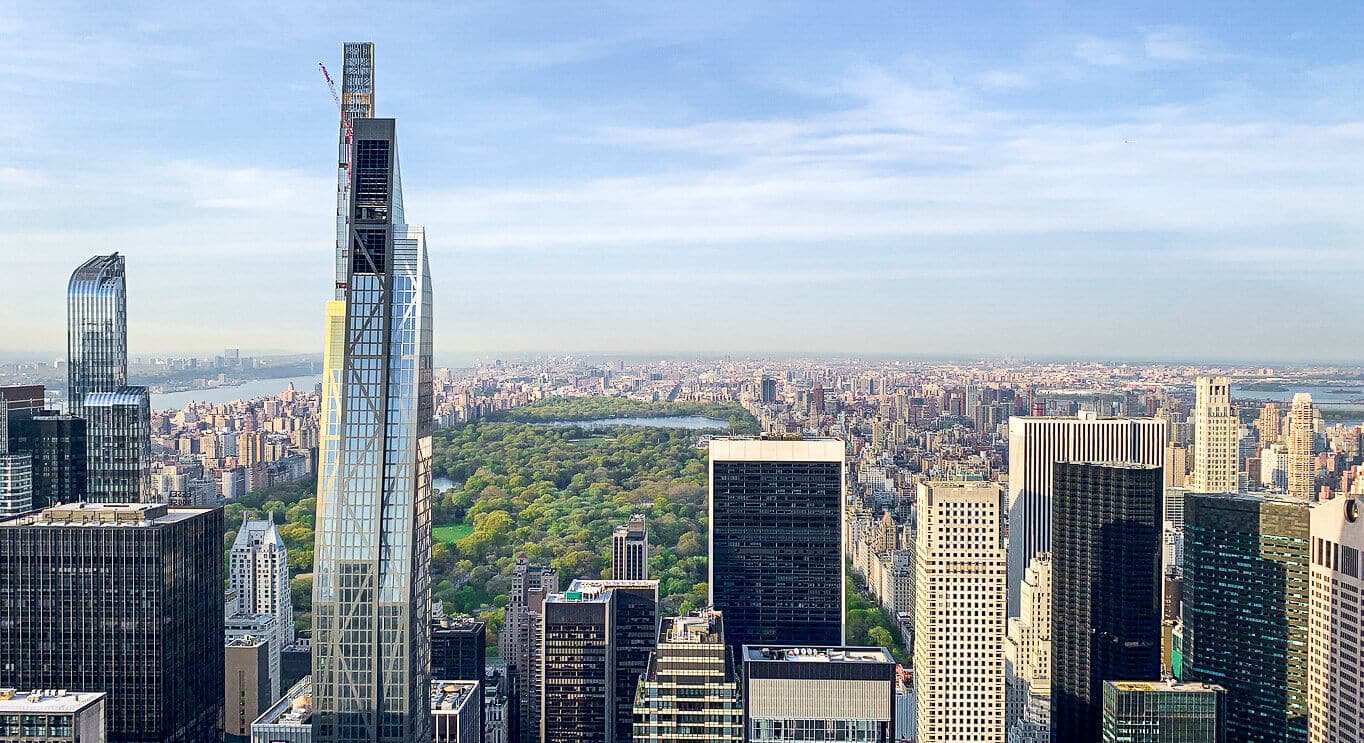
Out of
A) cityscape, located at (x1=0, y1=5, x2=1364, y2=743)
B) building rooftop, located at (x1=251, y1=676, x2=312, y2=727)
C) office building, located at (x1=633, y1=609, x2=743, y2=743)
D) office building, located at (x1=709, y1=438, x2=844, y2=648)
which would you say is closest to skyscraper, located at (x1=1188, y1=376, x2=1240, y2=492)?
cityscape, located at (x1=0, y1=5, x2=1364, y2=743)

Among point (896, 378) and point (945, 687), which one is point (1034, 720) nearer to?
point (945, 687)

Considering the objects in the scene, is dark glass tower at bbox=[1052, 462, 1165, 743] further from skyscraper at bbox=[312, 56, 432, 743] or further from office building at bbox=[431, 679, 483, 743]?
skyscraper at bbox=[312, 56, 432, 743]

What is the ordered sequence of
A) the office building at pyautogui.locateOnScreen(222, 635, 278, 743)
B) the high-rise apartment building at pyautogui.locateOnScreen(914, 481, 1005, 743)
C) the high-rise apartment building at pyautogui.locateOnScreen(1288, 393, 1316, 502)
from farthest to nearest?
the office building at pyautogui.locateOnScreen(222, 635, 278, 743), the high-rise apartment building at pyautogui.locateOnScreen(914, 481, 1005, 743), the high-rise apartment building at pyautogui.locateOnScreen(1288, 393, 1316, 502)

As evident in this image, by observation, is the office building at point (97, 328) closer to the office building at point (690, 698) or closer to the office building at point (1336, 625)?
the office building at point (690, 698)

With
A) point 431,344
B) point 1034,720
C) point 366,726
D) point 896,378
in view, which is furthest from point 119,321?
point 1034,720

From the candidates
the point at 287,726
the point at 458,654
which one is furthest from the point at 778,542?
→ the point at 287,726

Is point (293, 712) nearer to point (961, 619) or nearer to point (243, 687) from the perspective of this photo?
point (243, 687)
